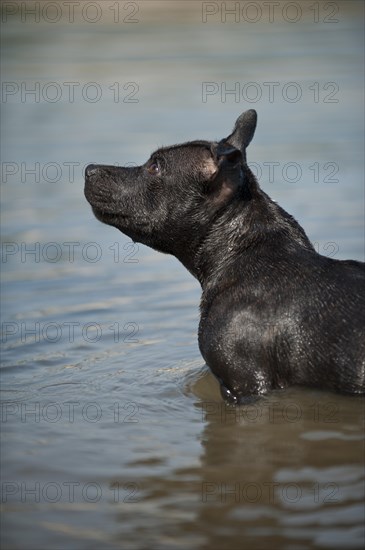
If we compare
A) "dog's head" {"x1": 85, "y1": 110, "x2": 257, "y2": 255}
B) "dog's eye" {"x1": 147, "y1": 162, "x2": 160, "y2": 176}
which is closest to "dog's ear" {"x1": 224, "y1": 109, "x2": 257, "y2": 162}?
"dog's head" {"x1": 85, "y1": 110, "x2": 257, "y2": 255}

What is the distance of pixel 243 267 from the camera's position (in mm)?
10062

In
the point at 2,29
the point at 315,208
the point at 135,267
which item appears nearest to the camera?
the point at 135,267

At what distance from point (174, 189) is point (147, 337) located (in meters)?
2.00

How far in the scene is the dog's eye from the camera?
10.5 metres

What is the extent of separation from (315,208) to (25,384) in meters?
6.09

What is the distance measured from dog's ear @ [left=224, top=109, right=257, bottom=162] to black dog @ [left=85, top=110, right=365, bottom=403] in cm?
1

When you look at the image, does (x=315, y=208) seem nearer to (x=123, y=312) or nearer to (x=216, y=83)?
(x=123, y=312)

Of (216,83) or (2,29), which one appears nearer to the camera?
(216,83)

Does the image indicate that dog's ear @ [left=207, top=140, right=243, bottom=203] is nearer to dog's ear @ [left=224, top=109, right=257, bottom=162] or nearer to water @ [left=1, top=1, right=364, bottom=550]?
dog's ear @ [left=224, top=109, right=257, bottom=162]

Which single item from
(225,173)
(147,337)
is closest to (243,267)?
(225,173)

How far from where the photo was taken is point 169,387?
412 inches

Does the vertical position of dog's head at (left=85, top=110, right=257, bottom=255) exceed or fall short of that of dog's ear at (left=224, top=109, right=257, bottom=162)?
it falls short

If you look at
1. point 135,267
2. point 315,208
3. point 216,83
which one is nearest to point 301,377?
point 135,267

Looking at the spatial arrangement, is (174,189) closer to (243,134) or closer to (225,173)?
(225,173)
